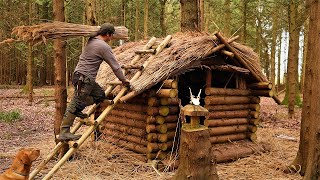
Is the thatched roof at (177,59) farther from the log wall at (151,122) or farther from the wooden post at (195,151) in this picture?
the wooden post at (195,151)

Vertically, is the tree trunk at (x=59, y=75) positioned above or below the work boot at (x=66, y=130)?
above

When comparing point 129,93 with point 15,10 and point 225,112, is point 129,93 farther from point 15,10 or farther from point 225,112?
point 15,10

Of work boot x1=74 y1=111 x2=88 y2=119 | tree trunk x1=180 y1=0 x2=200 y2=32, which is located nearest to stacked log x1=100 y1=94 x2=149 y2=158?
work boot x1=74 y1=111 x2=88 y2=119

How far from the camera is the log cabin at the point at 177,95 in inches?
313

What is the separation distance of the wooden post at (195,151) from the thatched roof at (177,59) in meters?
1.85

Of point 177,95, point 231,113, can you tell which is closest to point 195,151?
point 177,95

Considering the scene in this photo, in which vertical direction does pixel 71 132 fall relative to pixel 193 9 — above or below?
below

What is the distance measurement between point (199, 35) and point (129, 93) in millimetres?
3016

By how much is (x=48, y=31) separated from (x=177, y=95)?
337 cm

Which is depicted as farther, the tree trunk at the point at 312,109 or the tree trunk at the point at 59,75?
the tree trunk at the point at 59,75

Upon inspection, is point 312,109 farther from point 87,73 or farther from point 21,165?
point 21,165

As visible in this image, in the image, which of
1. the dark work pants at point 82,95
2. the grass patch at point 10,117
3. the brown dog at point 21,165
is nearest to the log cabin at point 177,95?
the dark work pants at point 82,95

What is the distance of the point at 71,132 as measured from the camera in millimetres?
6633

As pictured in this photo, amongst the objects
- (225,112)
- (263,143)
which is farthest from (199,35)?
(263,143)
